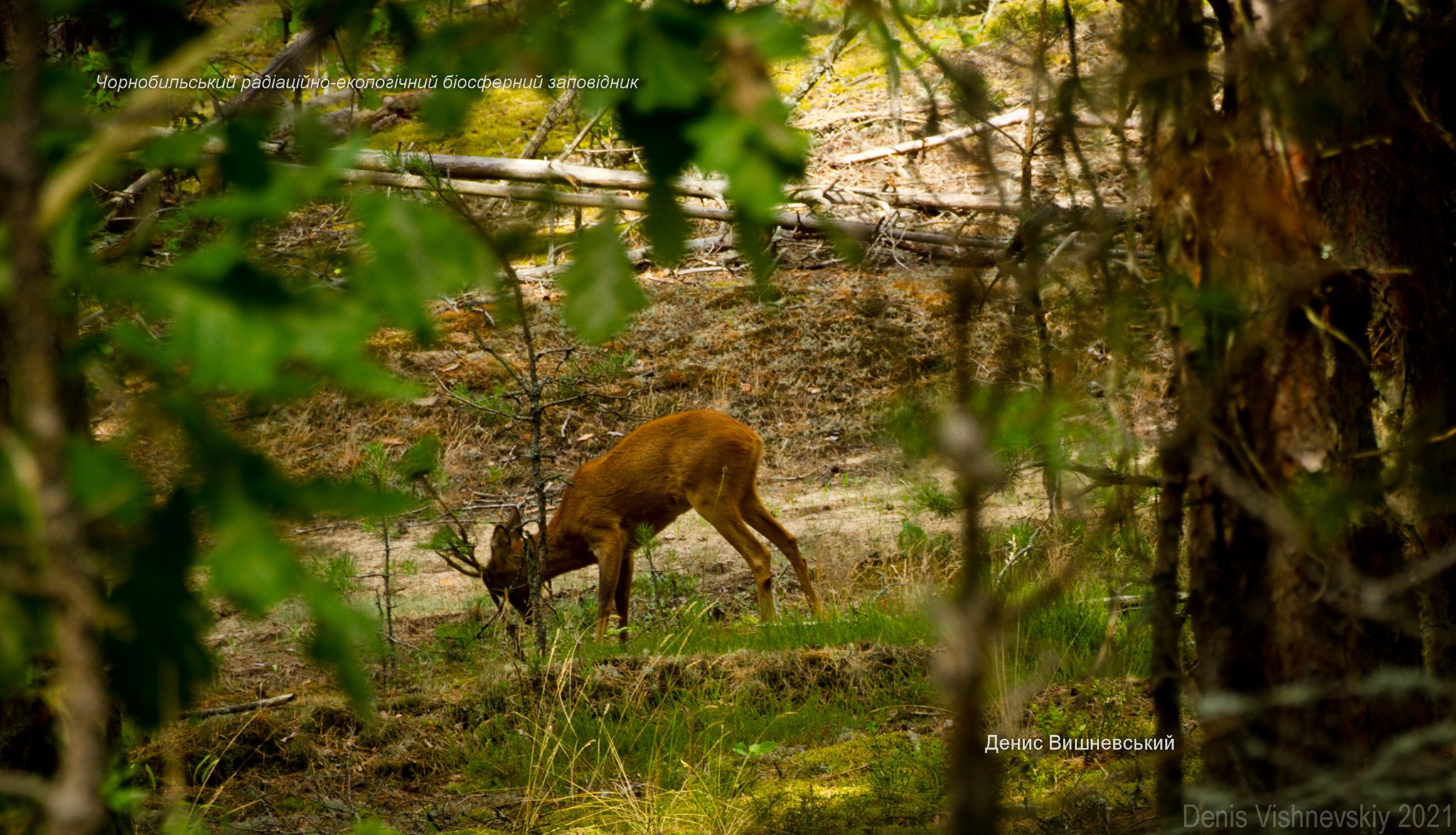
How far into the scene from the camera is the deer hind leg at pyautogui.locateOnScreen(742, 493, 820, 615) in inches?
332

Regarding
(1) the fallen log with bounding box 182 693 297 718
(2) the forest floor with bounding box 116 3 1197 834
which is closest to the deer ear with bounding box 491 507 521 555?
(2) the forest floor with bounding box 116 3 1197 834

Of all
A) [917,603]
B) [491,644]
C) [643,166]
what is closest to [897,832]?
[917,603]

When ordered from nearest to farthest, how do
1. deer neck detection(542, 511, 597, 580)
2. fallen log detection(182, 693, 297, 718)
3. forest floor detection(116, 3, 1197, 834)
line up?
forest floor detection(116, 3, 1197, 834) < fallen log detection(182, 693, 297, 718) < deer neck detection(542, 511, 597, 580)

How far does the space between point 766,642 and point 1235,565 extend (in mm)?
3855

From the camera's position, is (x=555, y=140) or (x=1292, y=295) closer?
(x=1292, y=295)

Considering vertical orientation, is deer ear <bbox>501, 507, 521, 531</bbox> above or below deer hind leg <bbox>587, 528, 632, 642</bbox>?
above

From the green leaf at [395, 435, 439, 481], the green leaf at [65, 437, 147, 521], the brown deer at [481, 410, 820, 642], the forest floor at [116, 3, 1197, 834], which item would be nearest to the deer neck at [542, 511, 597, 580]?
the brown deer at [481, 410, 820, 642]

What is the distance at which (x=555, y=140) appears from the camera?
46.8 ft

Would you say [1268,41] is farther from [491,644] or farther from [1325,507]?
[491,644]

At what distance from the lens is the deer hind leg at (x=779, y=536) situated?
844 centimetres

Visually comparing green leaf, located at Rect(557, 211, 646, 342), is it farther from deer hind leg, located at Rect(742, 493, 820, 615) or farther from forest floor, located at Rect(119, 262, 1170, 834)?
deer hind leg, located at Rect(742, 493, 820, 615)

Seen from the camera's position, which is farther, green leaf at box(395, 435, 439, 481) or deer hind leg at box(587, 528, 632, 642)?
deer hind leg at box(587, 528, 632, 642)

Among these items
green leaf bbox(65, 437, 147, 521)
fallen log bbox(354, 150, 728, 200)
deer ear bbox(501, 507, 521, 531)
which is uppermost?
fallen log bbox(354, 150, 728, 200)

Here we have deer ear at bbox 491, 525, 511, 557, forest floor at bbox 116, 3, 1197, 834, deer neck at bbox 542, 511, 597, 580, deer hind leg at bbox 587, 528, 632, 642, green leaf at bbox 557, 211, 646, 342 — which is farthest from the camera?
deer neck at bbox 542, 511, 597, 580
